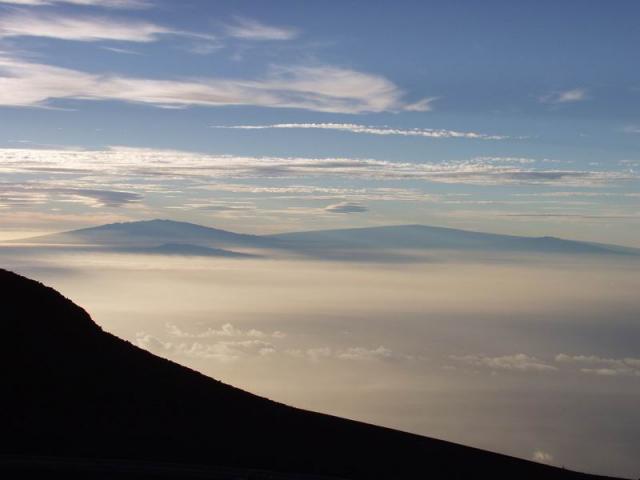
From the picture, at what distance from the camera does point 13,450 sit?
170 ft

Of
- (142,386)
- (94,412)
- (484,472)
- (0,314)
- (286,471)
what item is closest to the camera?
(286,471)

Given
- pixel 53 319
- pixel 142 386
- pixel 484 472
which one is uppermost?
pixel 53 319

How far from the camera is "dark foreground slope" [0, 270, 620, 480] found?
50750 millimetres

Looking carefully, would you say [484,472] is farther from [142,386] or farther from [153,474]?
[142,386]

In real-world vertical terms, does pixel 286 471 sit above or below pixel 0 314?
below

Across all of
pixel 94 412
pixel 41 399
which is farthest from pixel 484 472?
pixel 41 399

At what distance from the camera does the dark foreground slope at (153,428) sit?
5075 centimetres

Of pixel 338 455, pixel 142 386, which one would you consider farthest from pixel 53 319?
pixel 338 455

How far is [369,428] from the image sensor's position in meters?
62.1

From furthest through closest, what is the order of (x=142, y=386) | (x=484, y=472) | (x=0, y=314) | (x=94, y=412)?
(x=0, y=314), (x=142, y=386), (x=94, y=412), (x=484, y=472)

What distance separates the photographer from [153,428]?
5716 cm

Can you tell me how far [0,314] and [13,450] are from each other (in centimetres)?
2043

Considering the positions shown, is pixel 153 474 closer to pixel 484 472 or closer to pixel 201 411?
pixel 201 411

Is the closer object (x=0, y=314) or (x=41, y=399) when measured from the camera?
(x=41, y=399)
